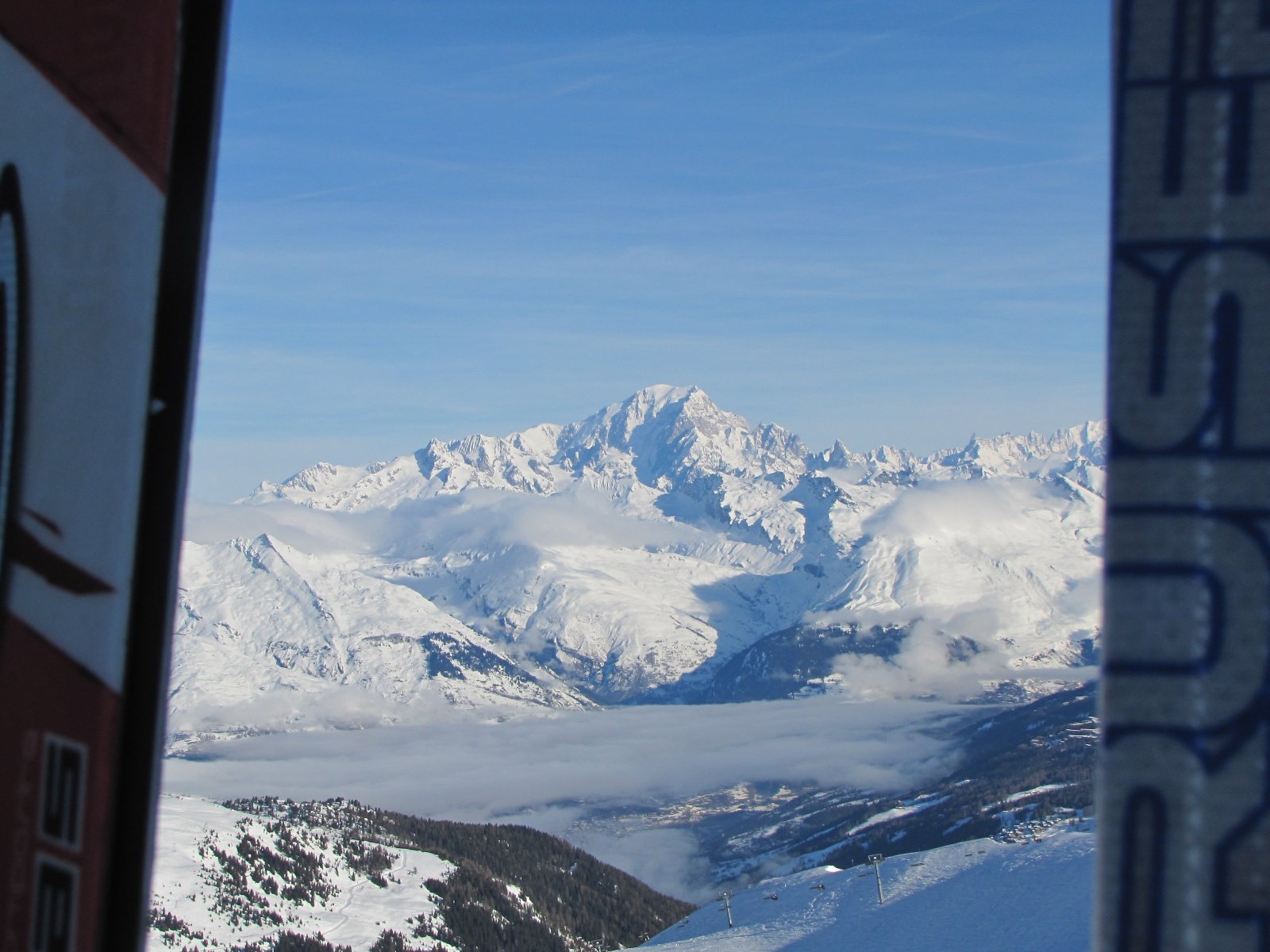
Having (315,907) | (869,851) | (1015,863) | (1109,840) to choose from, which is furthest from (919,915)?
(869,851)

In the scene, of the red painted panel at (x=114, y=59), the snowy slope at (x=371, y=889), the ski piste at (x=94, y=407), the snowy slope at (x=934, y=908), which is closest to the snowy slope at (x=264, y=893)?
the snowy slope at (x=371, y=889)

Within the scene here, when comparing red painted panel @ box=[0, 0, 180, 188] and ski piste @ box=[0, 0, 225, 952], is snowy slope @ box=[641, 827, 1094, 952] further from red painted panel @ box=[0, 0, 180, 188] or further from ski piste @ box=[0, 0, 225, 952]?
red painted panel @ box=[0, 0, 180, 188]

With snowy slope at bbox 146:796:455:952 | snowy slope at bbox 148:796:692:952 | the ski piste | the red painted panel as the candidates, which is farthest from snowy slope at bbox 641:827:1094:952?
the red painted panel

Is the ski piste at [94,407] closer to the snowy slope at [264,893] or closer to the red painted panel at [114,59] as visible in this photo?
the red painted panel at [114,59]

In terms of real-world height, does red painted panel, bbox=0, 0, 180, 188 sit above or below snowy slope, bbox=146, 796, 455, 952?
above

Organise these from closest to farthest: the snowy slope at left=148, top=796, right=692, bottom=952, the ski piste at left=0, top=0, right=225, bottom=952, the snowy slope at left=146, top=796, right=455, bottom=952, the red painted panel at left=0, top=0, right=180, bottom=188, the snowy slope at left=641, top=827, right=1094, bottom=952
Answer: the ski piste at left=0, top=0, right=225, bottom=952 < the red painted panel at left=0, top=0, right=180, bottom=188 < the snowy slope at left=641, top=827, right=1094, bottom=952 < the snowy slope at left=146, top=796, right=455, bottom=952 < the snowy slope at left=148, top=796, right=692, bottom=952

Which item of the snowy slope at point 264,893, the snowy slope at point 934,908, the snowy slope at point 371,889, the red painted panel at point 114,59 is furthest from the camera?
the snowy slope at point 371,889

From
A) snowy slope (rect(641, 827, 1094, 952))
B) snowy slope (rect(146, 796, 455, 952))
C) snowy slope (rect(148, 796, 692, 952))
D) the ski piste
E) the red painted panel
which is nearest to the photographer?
the ski piste
